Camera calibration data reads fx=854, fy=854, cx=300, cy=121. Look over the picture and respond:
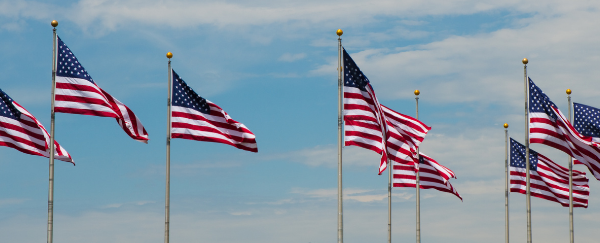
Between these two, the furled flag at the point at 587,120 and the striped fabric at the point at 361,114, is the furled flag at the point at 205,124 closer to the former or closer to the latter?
the striped fabric at the point at 361,114

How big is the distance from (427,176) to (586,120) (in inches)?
362

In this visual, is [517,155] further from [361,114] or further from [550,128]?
[361,114]

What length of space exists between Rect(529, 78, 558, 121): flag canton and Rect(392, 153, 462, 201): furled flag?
9.18 m

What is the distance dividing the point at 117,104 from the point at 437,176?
20.7m

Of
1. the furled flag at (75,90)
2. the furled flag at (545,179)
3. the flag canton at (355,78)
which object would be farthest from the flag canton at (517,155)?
the furled flag at (75,90)

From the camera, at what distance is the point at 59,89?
33938 mm

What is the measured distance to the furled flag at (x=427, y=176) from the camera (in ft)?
158

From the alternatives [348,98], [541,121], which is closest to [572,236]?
[541,121]

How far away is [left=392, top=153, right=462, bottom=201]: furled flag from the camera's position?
48216 mm

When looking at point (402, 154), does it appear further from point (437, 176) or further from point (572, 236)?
point (572, 236)

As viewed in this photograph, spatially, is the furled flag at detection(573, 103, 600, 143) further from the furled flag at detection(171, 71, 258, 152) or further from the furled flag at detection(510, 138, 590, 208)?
the furled flag at detection(171, 71, 258, 152)

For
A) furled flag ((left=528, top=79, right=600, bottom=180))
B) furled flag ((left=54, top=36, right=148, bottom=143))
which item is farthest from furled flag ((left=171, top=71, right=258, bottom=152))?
furled flag ((left=528, top=79, right=600, bottom=180))

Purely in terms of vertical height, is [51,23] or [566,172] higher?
[51,23]

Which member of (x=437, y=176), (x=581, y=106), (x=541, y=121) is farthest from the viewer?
(x=437, y=176)
